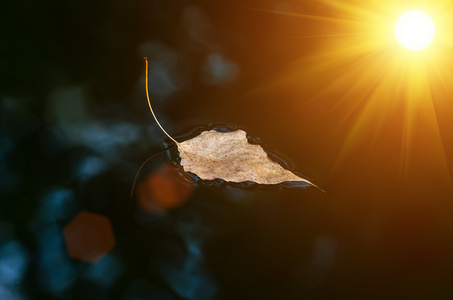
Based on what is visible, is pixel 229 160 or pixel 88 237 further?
pixel 88 237

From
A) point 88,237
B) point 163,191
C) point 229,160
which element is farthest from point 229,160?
point 88,237

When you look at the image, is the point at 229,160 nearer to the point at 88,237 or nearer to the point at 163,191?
the point at 163,191

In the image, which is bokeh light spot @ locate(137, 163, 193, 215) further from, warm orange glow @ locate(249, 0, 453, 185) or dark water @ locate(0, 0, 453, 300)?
warm orange glow @ locate(249, 0, 453, 185)

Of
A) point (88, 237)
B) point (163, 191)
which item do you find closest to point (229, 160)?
point (163, 191)

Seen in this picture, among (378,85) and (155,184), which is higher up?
(378,85)

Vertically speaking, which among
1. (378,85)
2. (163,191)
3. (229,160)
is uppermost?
(378,85)

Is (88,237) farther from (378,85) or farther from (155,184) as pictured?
(378,85)
